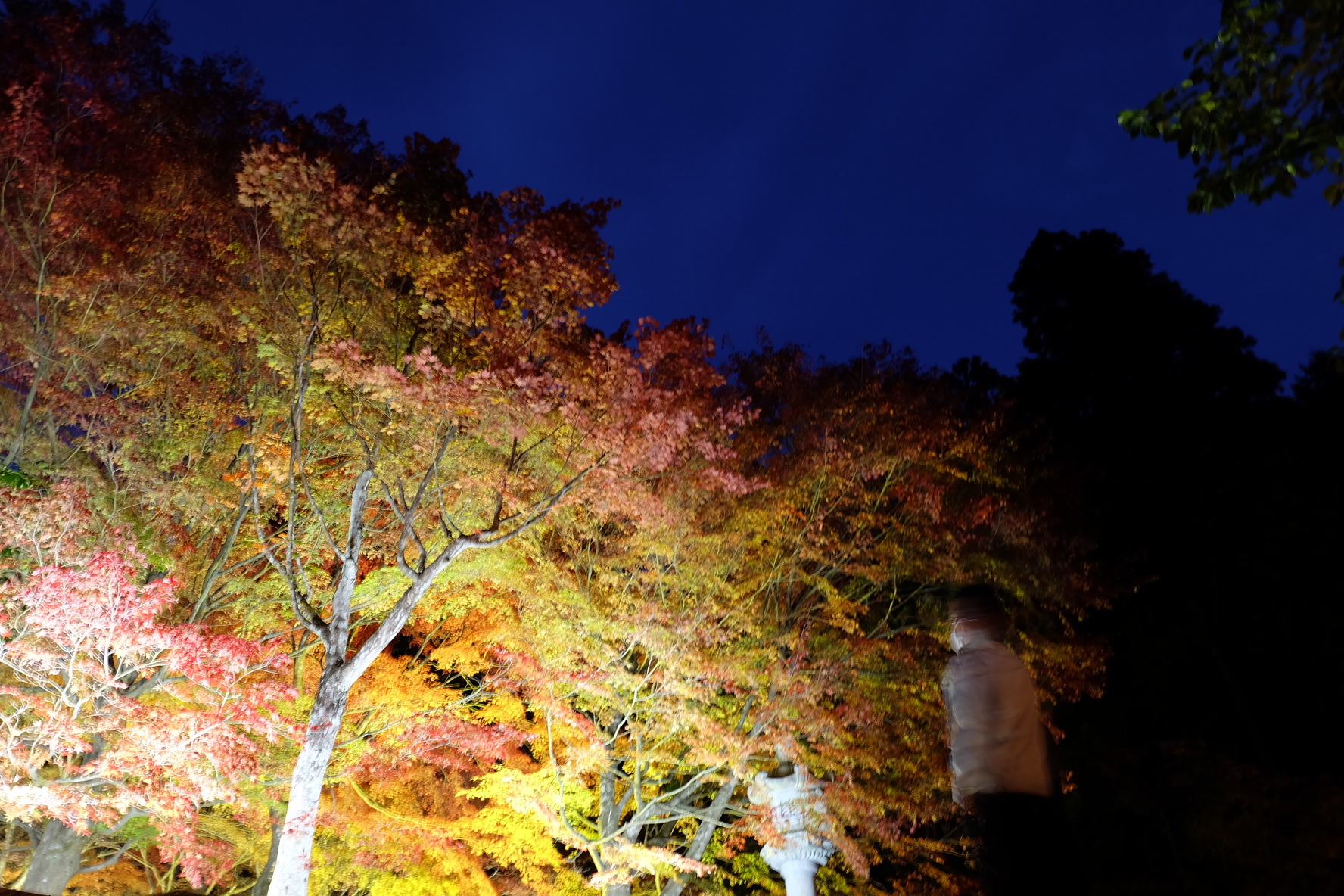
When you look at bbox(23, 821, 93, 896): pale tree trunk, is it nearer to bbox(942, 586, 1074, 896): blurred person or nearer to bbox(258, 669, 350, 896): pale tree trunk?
bbox(258, 669, 350, 896): pale tree trunk

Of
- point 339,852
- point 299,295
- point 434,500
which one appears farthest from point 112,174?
point 339,852

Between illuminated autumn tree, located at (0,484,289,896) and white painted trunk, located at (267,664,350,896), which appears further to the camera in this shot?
white painted trunk, located at (267,664,350,896)

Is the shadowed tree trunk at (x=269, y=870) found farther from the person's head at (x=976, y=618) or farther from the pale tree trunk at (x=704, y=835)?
the person's head at (x=976, y=618)

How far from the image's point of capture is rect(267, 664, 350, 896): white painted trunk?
689 cm

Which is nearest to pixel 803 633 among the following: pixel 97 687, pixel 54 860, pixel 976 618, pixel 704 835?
pixel 704 835

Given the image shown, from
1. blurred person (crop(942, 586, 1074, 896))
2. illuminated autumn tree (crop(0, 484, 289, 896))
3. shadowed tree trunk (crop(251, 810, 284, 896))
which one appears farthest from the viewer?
shadowed tree trunk (crop(251, 810, 284, 896))

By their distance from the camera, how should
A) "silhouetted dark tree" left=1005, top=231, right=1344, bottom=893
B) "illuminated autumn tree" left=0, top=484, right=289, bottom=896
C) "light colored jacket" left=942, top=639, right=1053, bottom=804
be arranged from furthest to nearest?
"silhouetted dark tree" left=1005, top=231, right=1344, bottom=893, "illuminated autumn tree" left=0, top=484, right=289, bottom=896, "light colored jacket" left=942, top=639, right=1053, bottom=804

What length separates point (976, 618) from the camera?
2871 millimetres

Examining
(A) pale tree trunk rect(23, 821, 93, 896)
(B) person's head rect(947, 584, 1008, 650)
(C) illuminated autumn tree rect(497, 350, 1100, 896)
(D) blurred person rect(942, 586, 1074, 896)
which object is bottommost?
(A) pale tree trunk rect(23, 821, 93, 896)

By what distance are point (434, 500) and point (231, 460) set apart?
284cm

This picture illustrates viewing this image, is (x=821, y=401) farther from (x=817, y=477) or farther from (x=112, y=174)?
(x=112, y=174)

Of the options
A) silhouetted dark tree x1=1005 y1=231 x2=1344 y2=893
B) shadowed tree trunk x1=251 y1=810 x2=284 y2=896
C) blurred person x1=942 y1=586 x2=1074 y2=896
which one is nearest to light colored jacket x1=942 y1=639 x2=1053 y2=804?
blurred person x1=942 y1=586 x2=1074 y2=896

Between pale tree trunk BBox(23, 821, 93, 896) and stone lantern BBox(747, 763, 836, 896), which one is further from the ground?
stone lantern BBox(747, 763, 836, 896)

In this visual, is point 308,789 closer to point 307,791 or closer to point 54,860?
point 307,791
